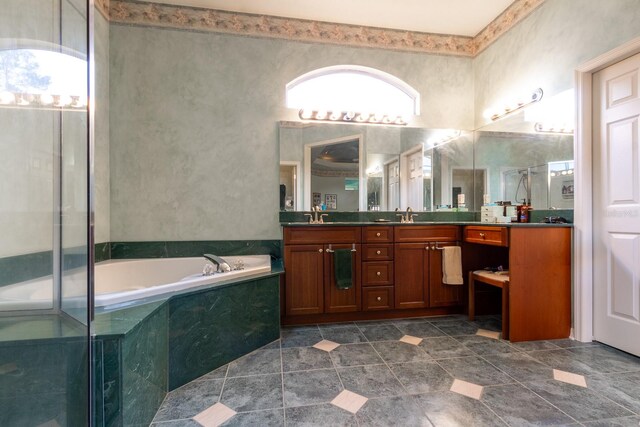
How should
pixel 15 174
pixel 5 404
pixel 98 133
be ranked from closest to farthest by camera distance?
pixel 5 404 < pixel 15 174 < pixel 98 133

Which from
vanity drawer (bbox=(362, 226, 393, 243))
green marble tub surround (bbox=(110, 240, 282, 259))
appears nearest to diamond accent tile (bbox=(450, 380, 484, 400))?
vanity drawer (bbox=(362, 226, 393, 243))

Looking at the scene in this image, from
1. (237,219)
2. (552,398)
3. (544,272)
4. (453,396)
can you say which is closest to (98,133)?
(237,219)

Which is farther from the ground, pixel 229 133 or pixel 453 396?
pixel 229 133

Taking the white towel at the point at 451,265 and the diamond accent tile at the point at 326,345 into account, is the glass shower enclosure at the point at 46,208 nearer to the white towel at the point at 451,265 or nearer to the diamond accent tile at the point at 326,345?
the diamond accent tile at the point at 326,345

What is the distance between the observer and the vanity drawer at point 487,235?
2164mm

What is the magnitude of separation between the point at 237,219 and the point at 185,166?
2.27 feet

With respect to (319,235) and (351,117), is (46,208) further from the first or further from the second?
(351,117)

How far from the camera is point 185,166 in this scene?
8.81ft

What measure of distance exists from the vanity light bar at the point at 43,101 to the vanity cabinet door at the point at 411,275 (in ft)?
7.65

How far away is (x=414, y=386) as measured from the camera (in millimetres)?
1568

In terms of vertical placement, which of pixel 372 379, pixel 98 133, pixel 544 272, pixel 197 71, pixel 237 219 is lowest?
pixel 372 379

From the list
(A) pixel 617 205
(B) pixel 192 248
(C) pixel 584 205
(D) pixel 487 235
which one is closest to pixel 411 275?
(D) pixel 487 235

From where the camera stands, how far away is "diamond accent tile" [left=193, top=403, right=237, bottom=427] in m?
1.30

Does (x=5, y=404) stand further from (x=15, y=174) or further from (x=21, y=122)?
(x=21, y=122)
